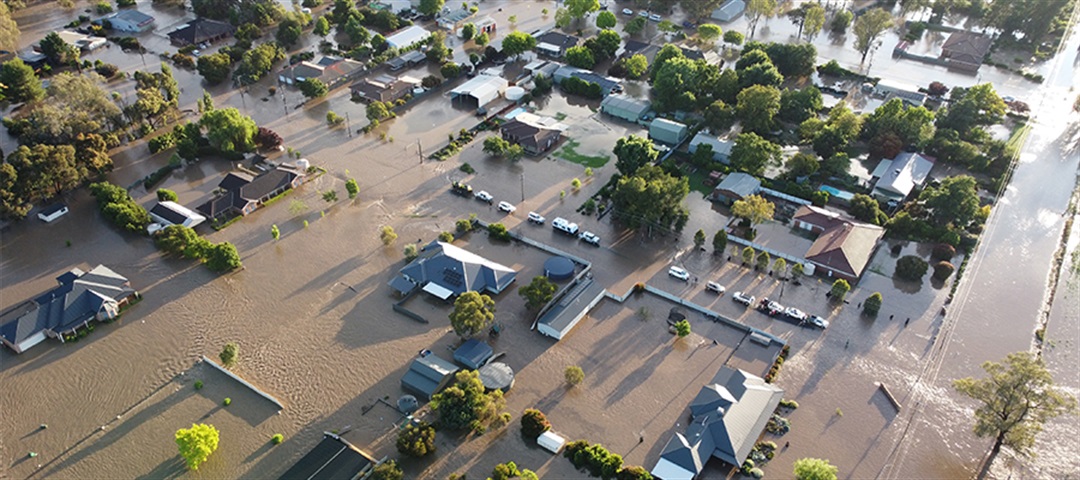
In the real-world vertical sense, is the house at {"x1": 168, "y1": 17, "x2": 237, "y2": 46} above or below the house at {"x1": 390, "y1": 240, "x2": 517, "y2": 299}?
above

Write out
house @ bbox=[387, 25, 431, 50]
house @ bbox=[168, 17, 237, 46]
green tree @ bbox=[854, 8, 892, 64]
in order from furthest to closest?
house @ bbox=[168, 17, 237, 46]
house @ bbox=[387, 25, 431, 50]
green tree @ bbox=[854, 8, 892, 64]

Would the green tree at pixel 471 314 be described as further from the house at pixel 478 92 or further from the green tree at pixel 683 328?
the house at pixel 478 92

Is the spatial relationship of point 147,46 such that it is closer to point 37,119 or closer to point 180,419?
point 37,119

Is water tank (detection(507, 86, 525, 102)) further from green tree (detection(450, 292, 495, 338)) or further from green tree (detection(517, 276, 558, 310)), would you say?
green tree (detection(450, 292, 495, 338))

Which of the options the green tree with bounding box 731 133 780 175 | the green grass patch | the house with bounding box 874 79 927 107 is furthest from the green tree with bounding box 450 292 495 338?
the house with bounding box 874 79 927 107

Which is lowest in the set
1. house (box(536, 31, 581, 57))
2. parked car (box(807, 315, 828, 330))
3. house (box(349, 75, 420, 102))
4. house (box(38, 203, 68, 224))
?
parked car (box(807, 315, 828, 330))

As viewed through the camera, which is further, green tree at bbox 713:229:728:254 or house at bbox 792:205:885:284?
green tree at bbox 713:229:728:254

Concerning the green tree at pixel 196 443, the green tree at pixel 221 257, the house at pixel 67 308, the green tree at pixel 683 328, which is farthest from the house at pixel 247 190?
the green tree at pixel 683 328
